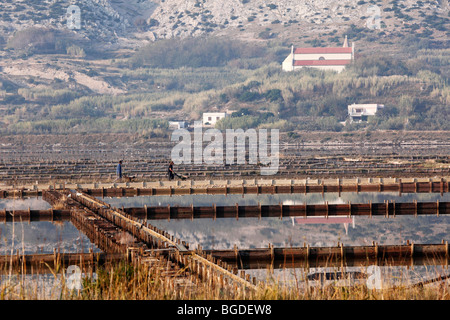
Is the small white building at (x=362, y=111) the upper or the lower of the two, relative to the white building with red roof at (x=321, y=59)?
lower

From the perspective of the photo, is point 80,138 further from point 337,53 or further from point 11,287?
point 11,287

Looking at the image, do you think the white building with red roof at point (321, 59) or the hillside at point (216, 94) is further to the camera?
the white building with red roof at point (321, 59)

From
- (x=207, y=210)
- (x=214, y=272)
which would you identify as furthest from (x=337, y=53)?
(x=214, y=272)

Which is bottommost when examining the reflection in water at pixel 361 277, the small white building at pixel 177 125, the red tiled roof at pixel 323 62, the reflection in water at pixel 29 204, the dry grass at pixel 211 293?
the small white building at pixel 177 125

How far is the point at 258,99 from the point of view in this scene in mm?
154625

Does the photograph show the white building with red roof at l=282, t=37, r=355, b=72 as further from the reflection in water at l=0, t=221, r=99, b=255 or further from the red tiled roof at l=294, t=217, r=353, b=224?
the reflection in water at l=0, t=221, r=99, b=255

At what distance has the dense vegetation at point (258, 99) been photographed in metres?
135

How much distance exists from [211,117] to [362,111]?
27456 mm

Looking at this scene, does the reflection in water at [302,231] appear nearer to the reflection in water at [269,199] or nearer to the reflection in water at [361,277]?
the reflection in water at [269,199]

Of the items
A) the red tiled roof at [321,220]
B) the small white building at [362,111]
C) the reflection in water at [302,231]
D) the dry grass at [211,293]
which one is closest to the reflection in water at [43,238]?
the reflection in water at [302,231]

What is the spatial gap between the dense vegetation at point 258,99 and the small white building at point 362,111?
1.85 m

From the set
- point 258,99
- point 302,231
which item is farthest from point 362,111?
point 302,231

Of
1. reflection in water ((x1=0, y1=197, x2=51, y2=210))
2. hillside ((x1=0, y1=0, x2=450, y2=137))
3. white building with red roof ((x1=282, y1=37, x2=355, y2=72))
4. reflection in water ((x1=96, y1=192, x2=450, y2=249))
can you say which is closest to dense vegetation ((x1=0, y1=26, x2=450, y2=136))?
hillside ((x1=0, y1=0, x2=450, y2=137))

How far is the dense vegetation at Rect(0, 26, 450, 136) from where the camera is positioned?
134625mm
